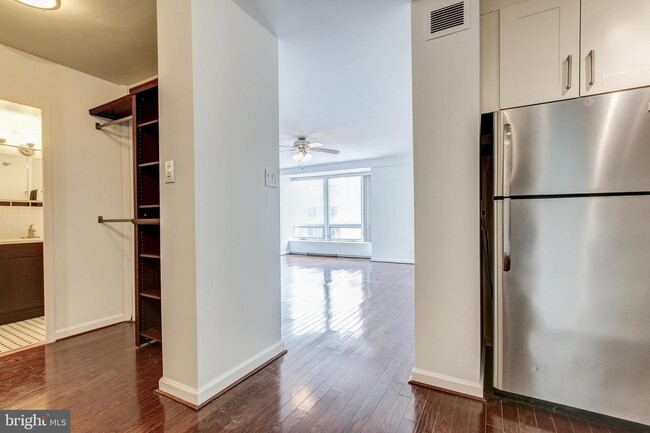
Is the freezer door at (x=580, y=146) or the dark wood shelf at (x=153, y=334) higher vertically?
the freezer door at (x=580, y=146)

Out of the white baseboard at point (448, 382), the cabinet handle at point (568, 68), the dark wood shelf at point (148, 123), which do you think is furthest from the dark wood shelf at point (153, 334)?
the cabinet handle at point (568, 68)

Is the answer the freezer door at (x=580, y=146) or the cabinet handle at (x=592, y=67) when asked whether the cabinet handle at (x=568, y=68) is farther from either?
the freezer door at (x=580, y=146)

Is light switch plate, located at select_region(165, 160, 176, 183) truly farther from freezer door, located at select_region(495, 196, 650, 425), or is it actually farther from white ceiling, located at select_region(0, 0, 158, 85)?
freezer door, located at select_region(495, 196, 650, 425)

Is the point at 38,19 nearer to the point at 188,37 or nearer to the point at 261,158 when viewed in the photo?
the point at 188,37

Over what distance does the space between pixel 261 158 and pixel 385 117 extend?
2.61 metres

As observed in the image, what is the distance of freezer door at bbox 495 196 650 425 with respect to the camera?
1436 mm

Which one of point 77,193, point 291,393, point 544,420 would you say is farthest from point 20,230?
point 544,420

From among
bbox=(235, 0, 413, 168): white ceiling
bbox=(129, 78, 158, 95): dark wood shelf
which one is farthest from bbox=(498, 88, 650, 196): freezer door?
bbox=(129, 78, 158, 95): dark wood shelf

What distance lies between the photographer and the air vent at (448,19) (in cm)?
178

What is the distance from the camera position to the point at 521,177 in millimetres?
1645

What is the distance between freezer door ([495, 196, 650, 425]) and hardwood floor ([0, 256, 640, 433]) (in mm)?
185

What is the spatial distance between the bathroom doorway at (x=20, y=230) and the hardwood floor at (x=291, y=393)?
75 centimetres

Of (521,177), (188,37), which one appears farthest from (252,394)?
(188,37)

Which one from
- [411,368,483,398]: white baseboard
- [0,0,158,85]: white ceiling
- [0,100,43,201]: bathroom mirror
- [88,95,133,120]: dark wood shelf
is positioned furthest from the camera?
[0,100,43,201]: bathroom mirror
